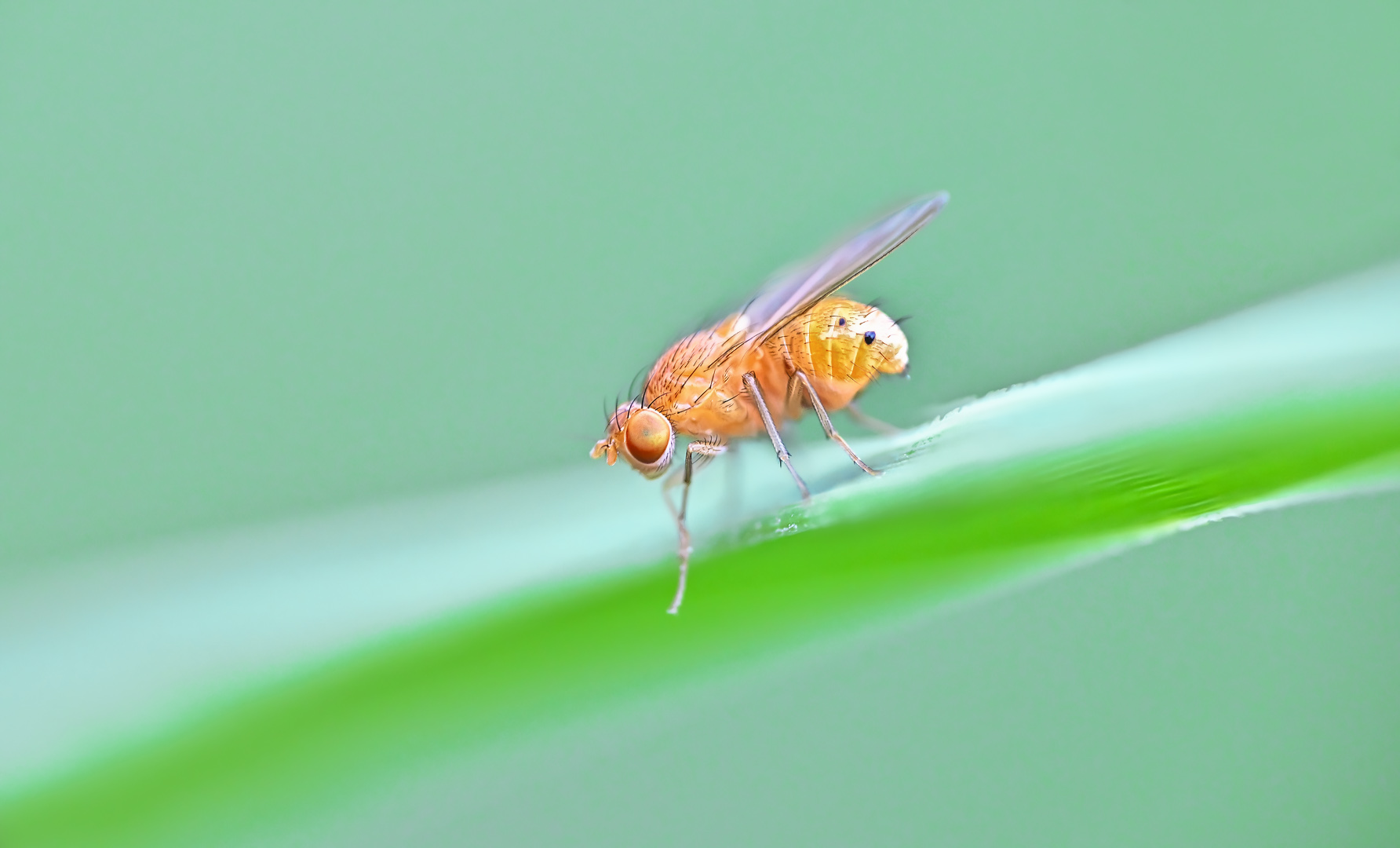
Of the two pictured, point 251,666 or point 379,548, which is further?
point 379,548

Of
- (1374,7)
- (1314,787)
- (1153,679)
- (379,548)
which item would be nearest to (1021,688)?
(1153,679)

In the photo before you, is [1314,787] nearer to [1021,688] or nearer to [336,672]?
[1021,688]

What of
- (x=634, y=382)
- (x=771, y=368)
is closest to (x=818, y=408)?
(x=771, y=368)

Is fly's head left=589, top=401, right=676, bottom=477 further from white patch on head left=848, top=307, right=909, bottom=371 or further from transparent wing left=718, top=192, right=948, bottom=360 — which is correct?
white patch on head left=848, top=307, right=909, bottom=371

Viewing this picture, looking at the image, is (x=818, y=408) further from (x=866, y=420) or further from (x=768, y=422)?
(x=866, y=420)

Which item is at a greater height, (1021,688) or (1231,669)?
(1021,688)

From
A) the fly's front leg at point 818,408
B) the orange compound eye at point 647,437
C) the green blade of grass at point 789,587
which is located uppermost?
the orange compound eye at point 647,437

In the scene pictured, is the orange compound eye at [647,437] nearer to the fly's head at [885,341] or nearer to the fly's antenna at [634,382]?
the fly's antenna at [634,382]

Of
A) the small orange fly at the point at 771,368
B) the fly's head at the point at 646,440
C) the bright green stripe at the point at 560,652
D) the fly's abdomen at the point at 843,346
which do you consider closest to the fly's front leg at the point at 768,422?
the small orange fly at the point at 771,368
